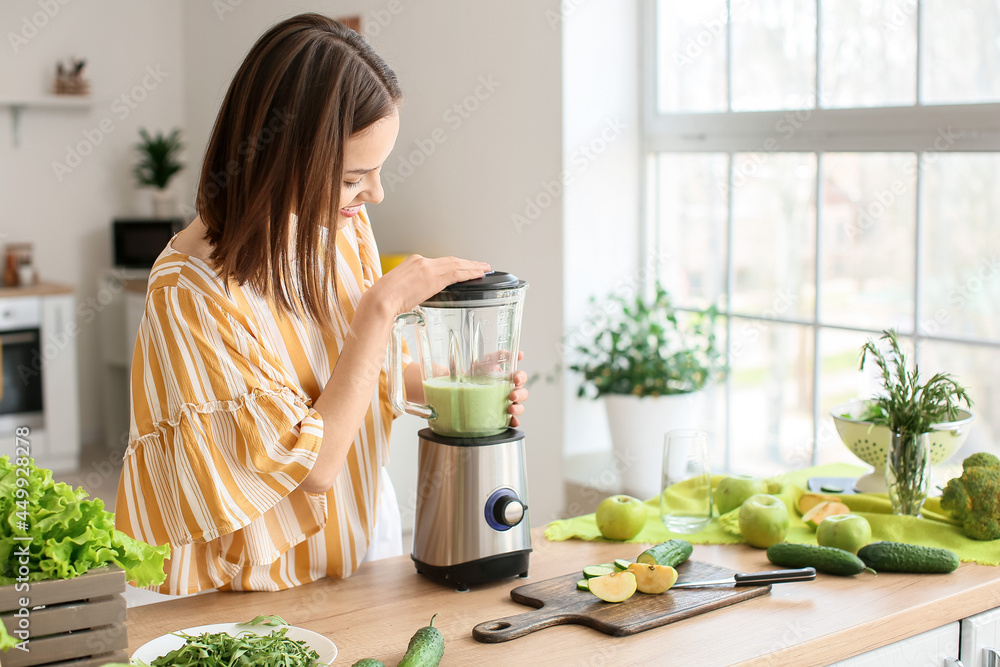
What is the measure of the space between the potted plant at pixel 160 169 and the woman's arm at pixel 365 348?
13.0 feet

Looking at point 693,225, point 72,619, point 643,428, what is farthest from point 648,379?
point 72,619

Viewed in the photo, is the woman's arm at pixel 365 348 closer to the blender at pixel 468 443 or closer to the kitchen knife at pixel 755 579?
the blender at pixel 468 443

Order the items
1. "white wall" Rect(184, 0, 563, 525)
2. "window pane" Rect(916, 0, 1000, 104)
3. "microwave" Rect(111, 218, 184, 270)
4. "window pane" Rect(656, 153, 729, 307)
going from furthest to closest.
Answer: "microwave" Rect(111, 218, 184, 270)
"white wall" Rect(184, 0, 563, 525)
"window pane" Rect(656, 153, 729, 307)
"window pane" Rect(916, 0, 1000, 104)

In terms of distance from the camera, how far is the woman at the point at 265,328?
1.20m

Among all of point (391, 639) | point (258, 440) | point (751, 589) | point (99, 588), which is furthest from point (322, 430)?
point (751, 589)

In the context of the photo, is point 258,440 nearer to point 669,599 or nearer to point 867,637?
point 669,599

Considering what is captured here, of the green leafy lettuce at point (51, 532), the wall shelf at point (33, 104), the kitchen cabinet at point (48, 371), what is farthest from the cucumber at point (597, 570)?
the wall shelf at point (33, 104)

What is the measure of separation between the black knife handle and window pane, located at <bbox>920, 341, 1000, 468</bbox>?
117 cm

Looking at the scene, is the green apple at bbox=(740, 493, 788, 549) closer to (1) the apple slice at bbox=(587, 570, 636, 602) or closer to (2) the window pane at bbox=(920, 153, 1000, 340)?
(1) the apple slice at bbox=(587, 570, 636, 602)

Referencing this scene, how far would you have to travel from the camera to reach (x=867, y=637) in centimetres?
114

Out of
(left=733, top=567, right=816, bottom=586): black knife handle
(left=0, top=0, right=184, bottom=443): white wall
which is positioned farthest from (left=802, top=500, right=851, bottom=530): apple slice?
A: (left=0, top=0, right=184, bottom=443): white wall

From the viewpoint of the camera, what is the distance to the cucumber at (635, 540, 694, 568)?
4.14ft

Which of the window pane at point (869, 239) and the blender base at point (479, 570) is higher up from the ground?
the window pane at point (869, 239)

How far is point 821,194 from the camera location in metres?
2.54
